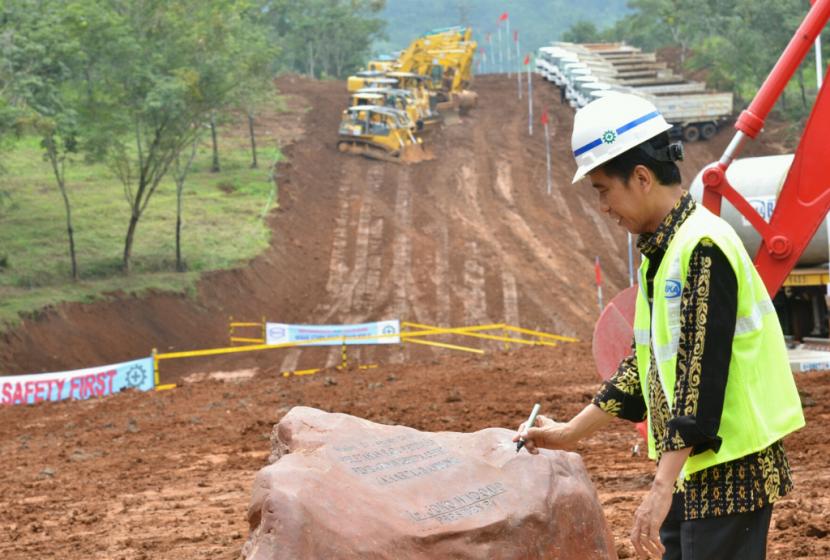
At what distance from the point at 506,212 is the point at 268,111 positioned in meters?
16.5

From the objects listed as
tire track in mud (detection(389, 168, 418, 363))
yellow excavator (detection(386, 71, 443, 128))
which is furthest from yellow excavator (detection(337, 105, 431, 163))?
yellow excavator (detection(386, 71, 443, 128))

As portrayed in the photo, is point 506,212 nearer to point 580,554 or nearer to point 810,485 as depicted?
point 810,485

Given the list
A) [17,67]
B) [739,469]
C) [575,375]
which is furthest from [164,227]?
[739,469]

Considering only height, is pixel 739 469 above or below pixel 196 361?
above

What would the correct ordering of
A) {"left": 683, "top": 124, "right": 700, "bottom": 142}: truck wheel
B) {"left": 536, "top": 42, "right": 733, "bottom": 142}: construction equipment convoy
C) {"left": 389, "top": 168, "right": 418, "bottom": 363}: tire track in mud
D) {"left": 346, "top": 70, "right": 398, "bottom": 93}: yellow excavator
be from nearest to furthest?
{"left": 389, "top": 168, "right": 418, "bottom": 363}: tire track in mud < {"left": 536, "top": 42, "right": 733, "bottom": 142}: construction equipment convoy < {"left": 683, "top": 124, "right": 700, "bottom": 142}: truck wheel < {"left": 346, "top": 70, "right": 398, "bottom": 93}: yellow excavator

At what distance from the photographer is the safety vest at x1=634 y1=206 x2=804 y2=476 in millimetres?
3498

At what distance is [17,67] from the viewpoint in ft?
86.4

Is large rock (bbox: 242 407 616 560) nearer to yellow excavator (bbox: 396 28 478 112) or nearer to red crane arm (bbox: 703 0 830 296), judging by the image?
red crane arm (bbox: 703 0 830 296)

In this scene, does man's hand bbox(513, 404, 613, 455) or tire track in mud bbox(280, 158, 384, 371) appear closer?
man's hand bbox(513, 404, 613, 455)

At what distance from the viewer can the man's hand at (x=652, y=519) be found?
137 inches

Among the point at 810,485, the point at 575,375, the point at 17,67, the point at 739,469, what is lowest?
the point at 575,375

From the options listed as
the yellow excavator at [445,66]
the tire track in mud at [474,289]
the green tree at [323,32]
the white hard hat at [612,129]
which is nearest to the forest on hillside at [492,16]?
the green tree at [323,32]

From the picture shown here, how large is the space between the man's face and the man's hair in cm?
2

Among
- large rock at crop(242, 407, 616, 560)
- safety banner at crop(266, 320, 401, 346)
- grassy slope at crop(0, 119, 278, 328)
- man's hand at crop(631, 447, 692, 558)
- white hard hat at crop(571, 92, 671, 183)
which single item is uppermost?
white hard hat at crop(571, 92, 671, 183)
